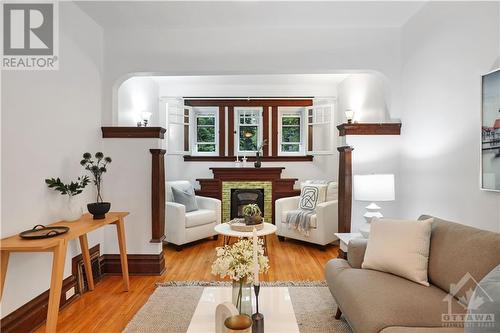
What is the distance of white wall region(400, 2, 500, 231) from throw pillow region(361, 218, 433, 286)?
491 millimetres

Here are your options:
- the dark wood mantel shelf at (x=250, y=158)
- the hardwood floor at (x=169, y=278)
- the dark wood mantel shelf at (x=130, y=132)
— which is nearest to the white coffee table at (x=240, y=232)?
the hardwood floor at (x=169, y=278)

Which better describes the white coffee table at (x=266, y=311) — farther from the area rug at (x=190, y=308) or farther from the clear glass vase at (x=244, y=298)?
the area rug at (x=190, y=308)

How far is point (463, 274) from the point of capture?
1.71 m

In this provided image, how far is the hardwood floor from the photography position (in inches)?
94.1

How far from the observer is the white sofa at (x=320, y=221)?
420 centimetres

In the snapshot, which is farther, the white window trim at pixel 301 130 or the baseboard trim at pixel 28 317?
the white window trim at pixel 301 130

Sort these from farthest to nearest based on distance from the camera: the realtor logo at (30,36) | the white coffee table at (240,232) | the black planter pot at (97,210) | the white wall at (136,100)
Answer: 1. the white wall at (136,100)
2. the white coffee table at (240,232)
3. the black planter pot at (97,210)
4. the realtor logo at (30,36)

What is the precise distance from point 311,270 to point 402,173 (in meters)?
1.52

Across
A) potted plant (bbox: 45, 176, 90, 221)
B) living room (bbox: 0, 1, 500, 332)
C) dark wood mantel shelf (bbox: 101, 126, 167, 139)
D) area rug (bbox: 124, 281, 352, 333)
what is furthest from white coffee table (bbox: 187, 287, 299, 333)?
dark wood mantel shelf (bbox: 101, 126, 167, 139)

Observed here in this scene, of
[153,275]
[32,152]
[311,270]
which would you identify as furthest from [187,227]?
[32,152]

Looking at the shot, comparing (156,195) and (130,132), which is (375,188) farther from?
(130,132)

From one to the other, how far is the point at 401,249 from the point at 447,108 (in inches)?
52.3

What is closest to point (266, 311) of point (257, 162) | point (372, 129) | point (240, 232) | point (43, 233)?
point (240, 232)

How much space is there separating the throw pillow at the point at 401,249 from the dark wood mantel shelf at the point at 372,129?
138 cm
